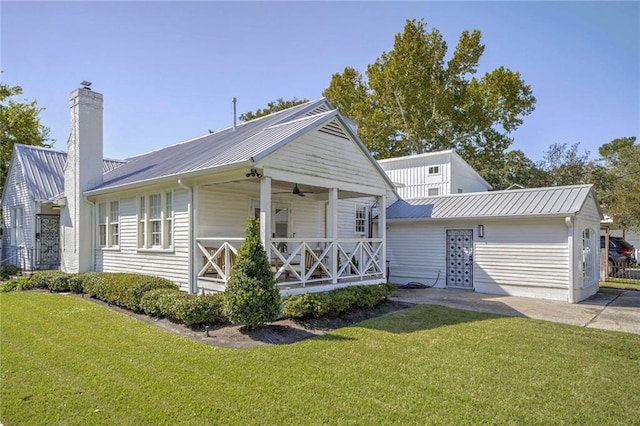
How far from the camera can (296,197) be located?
13852mm

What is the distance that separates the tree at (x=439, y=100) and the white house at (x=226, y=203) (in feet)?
66.8

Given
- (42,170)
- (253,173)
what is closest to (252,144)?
(253,173)

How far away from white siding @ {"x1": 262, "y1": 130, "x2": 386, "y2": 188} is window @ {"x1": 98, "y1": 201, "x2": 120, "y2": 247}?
7.37m

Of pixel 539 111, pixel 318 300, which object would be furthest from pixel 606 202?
pixel 318 300

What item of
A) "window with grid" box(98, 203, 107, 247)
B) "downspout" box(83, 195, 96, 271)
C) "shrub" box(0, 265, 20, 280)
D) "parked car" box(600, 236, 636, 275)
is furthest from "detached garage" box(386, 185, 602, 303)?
"shrub" box(0, 265, 20, 280)

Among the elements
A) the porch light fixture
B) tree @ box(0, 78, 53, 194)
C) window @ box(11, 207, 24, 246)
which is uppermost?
tree @ box(0, 78, 53, 194)

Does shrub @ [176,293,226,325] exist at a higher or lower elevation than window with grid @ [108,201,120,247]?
lower

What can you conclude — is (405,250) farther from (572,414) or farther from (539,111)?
(539,111)

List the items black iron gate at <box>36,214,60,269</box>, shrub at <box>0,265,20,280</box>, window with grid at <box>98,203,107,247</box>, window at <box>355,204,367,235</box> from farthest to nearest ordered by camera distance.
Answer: black iron gate at <box>36,214,60,269</box>, window at <box>355,204,367,235</box>, shrub at <box>0,265,20,280</box>, window with grid at <box>98,203,107,247</box>

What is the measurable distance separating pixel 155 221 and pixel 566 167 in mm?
36719

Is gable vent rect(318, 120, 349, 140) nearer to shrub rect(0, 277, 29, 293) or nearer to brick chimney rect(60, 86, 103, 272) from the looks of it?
brick chimney rect(60, 86, 103, 272)

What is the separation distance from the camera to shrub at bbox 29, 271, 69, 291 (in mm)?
13048

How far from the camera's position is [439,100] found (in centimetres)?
3297

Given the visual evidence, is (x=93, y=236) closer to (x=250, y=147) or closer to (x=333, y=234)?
(x=250, y=147)
